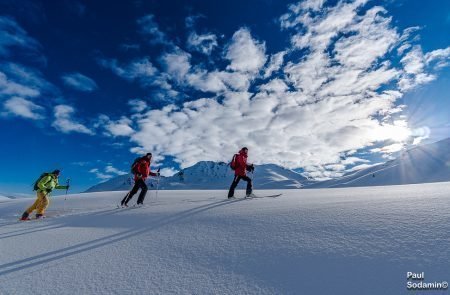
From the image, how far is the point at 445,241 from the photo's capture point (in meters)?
3.41

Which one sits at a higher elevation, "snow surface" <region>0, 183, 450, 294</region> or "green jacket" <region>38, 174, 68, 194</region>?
"green jacket" <region>38, 174, 68, 194</region>

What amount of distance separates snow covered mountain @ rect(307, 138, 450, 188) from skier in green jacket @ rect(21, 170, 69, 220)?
133687 millimetres

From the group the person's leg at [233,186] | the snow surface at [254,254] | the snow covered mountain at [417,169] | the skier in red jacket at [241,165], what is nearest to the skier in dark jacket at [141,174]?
the person's leg at [233,186]

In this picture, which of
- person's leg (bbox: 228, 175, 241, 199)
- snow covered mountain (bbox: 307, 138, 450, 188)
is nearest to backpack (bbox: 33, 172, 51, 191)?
person's leg (bbox: 228, 175, 241, 199)

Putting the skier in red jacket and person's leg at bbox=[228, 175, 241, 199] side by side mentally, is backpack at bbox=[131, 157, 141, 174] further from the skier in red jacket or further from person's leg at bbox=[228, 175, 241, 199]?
the skier in red jacket

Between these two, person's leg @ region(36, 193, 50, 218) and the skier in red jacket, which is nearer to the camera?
person's leg @ region(36, 193, 50, 218)

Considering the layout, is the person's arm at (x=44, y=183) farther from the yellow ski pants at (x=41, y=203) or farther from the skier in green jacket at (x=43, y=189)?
the yellow ski pants at (x=41, y=203)

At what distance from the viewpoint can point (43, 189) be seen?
10055mm

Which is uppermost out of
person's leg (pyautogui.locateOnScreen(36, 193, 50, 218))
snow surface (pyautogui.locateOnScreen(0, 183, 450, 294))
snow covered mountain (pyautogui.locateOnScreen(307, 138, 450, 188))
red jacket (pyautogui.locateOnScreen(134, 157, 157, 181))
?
snow covered mountain (pyautogui.locateOnScreen(307, 138, 450, 188))

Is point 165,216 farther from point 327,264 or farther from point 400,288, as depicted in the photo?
point 400,288

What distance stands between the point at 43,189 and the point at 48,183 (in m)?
0.33

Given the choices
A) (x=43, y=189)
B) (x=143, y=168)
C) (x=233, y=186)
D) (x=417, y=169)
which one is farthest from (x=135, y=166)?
(x=417, y=169)

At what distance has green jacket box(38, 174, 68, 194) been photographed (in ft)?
33.1

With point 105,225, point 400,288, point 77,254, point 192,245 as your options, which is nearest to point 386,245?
point 400,288
